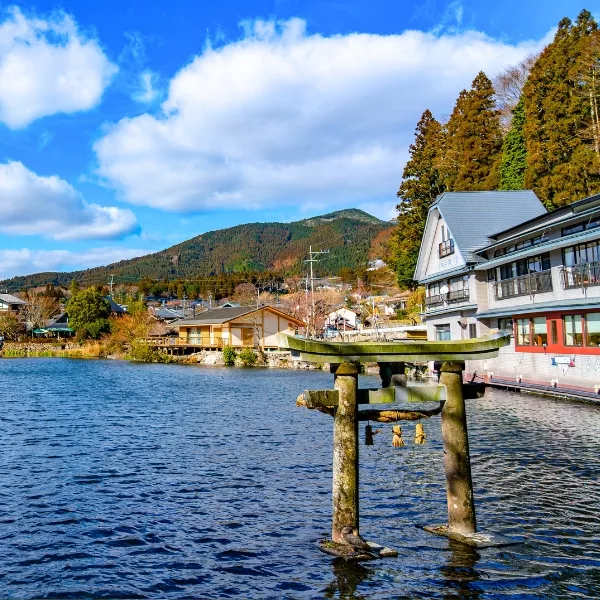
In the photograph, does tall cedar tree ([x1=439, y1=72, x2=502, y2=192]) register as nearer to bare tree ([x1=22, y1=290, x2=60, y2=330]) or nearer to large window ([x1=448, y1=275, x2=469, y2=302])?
large window ([x1=448, y1=275, x2=469, y2=302])

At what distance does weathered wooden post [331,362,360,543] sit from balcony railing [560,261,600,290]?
18538 mm

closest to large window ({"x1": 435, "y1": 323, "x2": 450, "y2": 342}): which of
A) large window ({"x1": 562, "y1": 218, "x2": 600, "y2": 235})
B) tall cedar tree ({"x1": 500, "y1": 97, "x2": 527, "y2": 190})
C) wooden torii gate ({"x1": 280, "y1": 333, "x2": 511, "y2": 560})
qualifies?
tall cedar tree ({"x1": 500, "y1": 97, "x2": 527, "y2": 190})

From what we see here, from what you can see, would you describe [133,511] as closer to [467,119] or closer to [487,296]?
[487,296]

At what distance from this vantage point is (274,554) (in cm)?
818

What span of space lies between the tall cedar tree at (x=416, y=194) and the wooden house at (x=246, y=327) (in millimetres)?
16710

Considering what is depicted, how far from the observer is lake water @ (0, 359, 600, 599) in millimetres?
7316

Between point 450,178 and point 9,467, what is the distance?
43.5 meters

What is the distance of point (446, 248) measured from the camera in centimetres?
3709

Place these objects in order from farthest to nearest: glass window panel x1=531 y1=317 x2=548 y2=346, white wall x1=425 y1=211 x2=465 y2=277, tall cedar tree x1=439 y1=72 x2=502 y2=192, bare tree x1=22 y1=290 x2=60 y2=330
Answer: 1. bare tree x1=22 y1=290 x2=60 y2=330
2. tall cedar tree x1=439 y1=72 x2=502 y2=192
3. white wall x1=425 y1=211 x2=465 y2=277
4. glass window panel x1=531 y1=317 x2=548 y2=346

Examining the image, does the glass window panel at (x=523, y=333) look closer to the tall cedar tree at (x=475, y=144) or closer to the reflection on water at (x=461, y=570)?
the tall cedar tree at (x=475, y=144)

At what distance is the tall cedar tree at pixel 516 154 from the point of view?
4228cm

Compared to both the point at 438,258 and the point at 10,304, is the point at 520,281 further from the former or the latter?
the point at 10,304

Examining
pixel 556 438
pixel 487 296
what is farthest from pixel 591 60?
pixel 556 438

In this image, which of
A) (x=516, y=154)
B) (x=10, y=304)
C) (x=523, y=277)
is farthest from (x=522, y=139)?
(x=10, y=304)
